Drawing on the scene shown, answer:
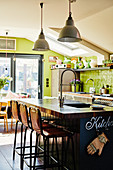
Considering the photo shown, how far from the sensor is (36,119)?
3.57m

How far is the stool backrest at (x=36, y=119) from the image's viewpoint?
3518mm

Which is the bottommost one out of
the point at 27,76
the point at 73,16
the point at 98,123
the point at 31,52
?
the point at 98,123

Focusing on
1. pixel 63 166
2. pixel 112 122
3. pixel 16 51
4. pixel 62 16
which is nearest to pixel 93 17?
pixel 62 16

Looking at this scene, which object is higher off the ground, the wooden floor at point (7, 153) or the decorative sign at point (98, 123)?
the decorative sign at point (98, 123)

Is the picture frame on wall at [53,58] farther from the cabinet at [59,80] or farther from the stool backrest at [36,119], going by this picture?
the stool backrest at [36,119]

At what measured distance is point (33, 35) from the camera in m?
9.07

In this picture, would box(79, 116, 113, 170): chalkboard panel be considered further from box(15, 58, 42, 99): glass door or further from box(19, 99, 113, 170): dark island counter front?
box(15, 58, 42, 99): glass door

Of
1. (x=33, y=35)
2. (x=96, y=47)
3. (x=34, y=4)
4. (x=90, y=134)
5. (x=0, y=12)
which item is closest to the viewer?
(x=90, y=134)

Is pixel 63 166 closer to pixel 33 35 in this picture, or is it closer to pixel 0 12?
pixel 0 12

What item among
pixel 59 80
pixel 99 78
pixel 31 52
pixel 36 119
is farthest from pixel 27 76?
pixel 36 119

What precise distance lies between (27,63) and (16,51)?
72 cm

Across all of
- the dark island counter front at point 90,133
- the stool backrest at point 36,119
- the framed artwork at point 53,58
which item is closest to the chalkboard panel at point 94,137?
the dark island counter front at point 90,133

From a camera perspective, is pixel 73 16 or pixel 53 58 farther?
pixel 53 58

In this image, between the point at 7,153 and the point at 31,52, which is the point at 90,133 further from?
the point at 31,52
